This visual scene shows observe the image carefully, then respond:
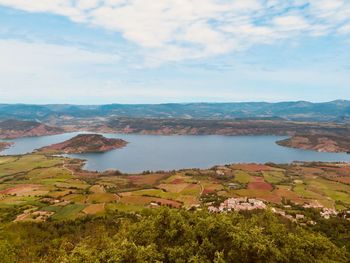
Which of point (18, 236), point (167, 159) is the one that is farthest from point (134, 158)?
point (18, 236)

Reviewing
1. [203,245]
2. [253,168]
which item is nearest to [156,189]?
[253,168]

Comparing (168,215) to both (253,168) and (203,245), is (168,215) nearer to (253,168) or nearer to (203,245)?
(203,245)

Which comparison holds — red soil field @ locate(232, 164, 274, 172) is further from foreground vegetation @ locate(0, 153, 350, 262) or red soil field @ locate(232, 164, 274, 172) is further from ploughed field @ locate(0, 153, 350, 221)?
foreground vegetation @ locate(0, 153, 350, 262)

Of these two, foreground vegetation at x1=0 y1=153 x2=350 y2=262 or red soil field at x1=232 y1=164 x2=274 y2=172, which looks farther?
red soil field at x1=232 y1=164 x2=274 y2=172

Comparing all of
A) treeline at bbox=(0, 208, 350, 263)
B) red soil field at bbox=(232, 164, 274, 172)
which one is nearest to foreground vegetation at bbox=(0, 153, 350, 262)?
treeline at bbox=(0, 208, 350, 263)

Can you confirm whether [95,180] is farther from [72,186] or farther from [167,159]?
[167,159]

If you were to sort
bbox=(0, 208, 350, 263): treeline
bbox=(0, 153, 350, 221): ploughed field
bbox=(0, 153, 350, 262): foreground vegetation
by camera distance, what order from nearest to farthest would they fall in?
bbox=(0, 208, 350, 263): treeline → bbox=(0, 153, 350, 262): foreground vegetation → bbox=(0, 153, 350, 221): ploughed field

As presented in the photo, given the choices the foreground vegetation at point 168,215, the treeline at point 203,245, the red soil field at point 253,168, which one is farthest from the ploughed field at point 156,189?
the treeline at point 203,245

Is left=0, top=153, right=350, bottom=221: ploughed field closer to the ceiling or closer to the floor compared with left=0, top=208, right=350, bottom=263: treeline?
closer to the floor

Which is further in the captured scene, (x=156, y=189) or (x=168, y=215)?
(x=156, y=189)
